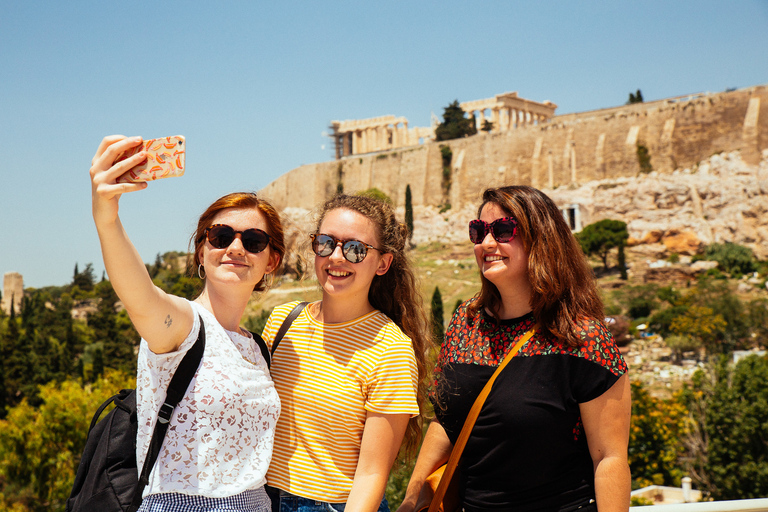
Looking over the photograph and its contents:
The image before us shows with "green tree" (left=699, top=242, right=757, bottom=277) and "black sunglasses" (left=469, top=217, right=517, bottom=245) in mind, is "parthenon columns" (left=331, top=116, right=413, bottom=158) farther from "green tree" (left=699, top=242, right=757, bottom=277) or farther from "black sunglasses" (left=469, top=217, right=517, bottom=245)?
"black sunglasses" (left=469, top=217, right=517, bottom=245)

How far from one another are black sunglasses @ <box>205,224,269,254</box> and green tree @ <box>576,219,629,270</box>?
80.6ft

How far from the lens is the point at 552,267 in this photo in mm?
1999

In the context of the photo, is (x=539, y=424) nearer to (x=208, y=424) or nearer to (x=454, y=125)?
(x=208, y=424)

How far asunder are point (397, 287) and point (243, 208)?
0.60m

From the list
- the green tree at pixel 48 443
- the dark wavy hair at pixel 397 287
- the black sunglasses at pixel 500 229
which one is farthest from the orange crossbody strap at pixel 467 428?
the green tree at pixel 48 443

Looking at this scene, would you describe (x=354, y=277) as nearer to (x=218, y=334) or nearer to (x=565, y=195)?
(x=218, y=334)

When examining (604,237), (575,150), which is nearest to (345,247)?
(604,237)

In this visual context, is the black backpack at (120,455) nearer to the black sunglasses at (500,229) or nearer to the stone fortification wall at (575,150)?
the black sunglasses at (500,229)

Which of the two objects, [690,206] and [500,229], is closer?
[500,229]

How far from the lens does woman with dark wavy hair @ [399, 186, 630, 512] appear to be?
1.88 m

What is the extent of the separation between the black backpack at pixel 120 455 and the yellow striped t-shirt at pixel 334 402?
387mm

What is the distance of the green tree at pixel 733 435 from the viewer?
13.3m

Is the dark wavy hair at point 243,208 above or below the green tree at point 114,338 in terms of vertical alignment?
above

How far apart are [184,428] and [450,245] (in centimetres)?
3106
